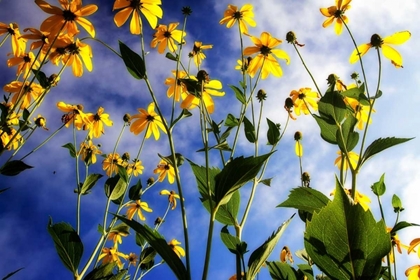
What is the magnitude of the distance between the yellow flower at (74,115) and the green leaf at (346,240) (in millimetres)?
2740

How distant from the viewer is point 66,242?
157cm

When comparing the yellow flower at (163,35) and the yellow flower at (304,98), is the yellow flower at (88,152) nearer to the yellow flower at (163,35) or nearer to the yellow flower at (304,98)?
the yellow flower at (163,35)

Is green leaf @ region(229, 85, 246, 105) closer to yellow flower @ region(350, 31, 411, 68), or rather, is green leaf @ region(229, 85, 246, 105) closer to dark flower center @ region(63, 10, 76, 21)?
yellow flower @ region(350, 31, 411, 68)

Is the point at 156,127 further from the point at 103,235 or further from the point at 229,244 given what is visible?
the point at 229,244

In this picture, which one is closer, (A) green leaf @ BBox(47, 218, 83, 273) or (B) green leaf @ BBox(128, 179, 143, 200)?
(A) green leaf @ BBox(47, 218, 83, 273)

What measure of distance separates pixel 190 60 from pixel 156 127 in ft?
2.20

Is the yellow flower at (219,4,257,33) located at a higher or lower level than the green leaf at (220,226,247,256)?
higher

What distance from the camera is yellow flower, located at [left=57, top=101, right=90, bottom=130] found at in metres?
3.17

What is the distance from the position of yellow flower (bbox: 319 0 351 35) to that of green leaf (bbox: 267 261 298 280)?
1.88 metres

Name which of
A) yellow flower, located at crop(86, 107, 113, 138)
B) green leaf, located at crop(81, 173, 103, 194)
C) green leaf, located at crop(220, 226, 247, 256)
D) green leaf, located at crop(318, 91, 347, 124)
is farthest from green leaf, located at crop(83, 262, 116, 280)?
yellow flower, located at crop(86, 107, 113, 138)

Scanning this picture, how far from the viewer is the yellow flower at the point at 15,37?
290cm

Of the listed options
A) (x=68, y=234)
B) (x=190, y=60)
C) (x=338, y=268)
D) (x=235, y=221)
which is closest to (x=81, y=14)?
(x=190, y=60)

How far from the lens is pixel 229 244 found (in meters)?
1.25

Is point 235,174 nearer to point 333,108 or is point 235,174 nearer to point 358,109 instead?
point 333,108
